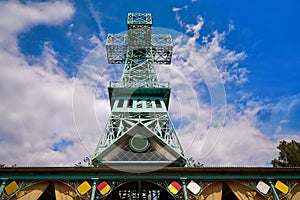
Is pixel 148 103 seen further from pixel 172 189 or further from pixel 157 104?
pixel 172 189

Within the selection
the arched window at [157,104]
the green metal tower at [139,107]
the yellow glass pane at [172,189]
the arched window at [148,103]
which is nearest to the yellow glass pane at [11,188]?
the green metal tower at [139,107]

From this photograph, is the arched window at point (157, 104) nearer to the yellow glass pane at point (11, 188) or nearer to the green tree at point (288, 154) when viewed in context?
the yellow glass pane at point (11, 188)

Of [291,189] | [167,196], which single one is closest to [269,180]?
[291,189]

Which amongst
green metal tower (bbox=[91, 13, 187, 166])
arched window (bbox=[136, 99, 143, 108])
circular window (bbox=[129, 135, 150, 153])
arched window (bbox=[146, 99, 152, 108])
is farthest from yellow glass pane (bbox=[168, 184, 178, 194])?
arched window (bbox=[136, 99, 143, 108])

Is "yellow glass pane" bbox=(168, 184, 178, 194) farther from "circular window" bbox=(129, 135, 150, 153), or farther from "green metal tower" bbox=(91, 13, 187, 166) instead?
"circular window" bbox=(129, 135, 150, 153)

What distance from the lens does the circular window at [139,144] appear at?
59.0 feet

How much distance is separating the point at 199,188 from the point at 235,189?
2018mm

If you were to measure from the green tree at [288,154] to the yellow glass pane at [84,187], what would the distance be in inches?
904

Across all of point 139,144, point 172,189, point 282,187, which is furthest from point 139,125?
point 282,187

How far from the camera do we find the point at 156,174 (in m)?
12.7

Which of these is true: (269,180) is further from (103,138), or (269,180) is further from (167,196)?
(103,138)

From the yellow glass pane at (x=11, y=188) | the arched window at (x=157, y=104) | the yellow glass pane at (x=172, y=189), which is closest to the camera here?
the yellow glass pane at (x=11, y=188)

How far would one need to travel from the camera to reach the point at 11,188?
12.2 m

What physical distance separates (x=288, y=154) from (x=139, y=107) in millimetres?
18038
